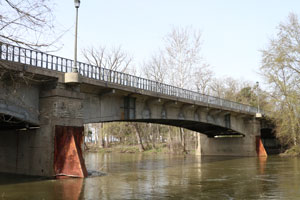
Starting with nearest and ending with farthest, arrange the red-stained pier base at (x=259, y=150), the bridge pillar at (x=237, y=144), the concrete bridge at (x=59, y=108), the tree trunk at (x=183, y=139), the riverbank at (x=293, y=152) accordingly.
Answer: the concrete bridge at (x=59, y=108) < the riverbank at (x=293, y=152) < the red-stained pier base at (x=259, y=150) < the bridge pillar at (x=237, y=144) < the tree trunk at (x=183, y=139)

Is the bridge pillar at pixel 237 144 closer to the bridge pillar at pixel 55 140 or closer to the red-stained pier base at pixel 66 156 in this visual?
the bridge pillar at pixel 55 140

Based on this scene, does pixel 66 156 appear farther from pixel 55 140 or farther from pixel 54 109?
pixel 54 109

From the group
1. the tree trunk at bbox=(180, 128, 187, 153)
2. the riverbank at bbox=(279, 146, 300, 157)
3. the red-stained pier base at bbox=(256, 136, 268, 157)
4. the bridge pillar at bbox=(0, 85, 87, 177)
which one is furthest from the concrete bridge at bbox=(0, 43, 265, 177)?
the tree trunk at bbox=(180, 128, 187, 153)

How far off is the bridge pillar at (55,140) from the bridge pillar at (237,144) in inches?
1110

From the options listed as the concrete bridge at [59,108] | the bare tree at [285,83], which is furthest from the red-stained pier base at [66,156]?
the bare tree at [285,83]

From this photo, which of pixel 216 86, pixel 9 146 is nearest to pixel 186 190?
pixel 9 146

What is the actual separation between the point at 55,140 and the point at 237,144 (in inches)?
1198

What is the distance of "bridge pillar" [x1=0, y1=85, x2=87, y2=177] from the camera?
17047 millimetres

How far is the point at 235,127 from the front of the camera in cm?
A: 3981

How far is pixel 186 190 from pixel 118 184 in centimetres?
344

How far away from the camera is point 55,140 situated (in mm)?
17156

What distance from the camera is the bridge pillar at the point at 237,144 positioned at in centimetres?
4138

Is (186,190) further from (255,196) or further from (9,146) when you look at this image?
(9,146)

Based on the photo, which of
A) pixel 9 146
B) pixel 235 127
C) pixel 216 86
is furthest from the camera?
pixel 216 86
